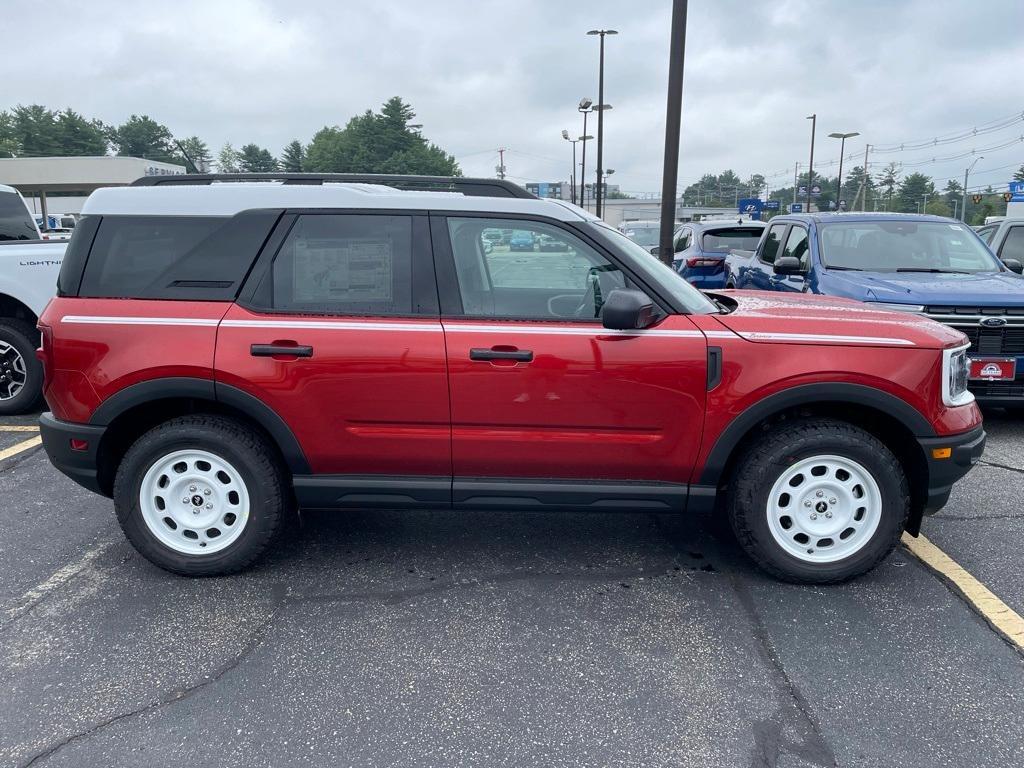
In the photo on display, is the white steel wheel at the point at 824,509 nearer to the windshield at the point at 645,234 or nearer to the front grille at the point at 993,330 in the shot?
the front grille at the point at 993,330

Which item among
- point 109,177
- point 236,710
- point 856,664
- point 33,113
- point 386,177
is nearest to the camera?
point 236,710

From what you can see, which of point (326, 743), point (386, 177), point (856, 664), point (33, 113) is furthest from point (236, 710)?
point (33, 113)

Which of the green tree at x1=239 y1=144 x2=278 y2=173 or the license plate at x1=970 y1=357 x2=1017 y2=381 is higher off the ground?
the green tree at x1=239 y1=144 x2=278 y2=173

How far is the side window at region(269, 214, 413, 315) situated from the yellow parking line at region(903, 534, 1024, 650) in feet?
9.70

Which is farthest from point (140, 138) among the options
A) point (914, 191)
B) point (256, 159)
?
point (914, 191)

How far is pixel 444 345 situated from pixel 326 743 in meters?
1.66

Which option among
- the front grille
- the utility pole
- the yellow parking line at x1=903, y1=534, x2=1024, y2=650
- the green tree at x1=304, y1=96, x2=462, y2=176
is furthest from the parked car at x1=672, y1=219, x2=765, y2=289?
the green tree at x1=304, y1=96, x2=462, y2=176

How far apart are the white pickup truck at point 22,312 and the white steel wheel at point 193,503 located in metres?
3.90

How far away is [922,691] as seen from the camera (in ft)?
9.41

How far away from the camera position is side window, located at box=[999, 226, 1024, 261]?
941 cm

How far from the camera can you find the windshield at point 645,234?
59.2ft

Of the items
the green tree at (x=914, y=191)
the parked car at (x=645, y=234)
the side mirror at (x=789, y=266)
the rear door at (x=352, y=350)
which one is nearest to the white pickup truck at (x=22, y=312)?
the rear door at (x=352, y=350)

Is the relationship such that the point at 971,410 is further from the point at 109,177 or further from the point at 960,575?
the point at 109,177

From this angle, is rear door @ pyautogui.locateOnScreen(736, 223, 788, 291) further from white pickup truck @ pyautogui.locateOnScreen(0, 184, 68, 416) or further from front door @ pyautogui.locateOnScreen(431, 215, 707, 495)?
white pickup truck @ pyautogui.locateOnScreen(0, 184, 68, 416)
